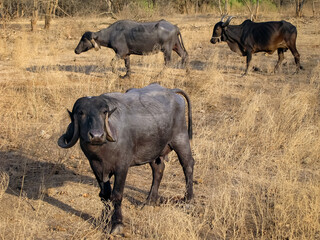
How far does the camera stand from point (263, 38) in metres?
12.7

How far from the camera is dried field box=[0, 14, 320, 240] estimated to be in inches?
180

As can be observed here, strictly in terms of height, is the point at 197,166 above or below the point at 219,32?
below

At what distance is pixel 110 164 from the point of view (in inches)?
175

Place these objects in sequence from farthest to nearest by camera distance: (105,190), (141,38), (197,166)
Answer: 1. (141,38)
2. (197,166)
3. (105,190)

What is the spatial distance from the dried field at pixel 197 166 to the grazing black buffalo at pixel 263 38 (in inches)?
24.7

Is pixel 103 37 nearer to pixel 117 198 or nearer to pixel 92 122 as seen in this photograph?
pixel 117 198

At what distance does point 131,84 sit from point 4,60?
4.86m

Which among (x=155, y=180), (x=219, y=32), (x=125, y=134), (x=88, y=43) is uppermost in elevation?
(x=125, y=134)

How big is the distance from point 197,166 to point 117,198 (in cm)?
207

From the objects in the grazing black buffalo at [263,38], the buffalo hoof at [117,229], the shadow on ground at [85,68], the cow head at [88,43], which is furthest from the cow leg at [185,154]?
the cow head at [88,43]

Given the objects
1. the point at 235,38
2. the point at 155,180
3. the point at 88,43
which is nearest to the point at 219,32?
the point at 235,38

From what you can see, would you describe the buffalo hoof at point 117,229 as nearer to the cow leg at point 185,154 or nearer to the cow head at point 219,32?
the cow leg at point 185,154

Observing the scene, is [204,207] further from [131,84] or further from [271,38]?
[271,38]

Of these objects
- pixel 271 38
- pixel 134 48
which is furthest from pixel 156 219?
pixel 271 38
